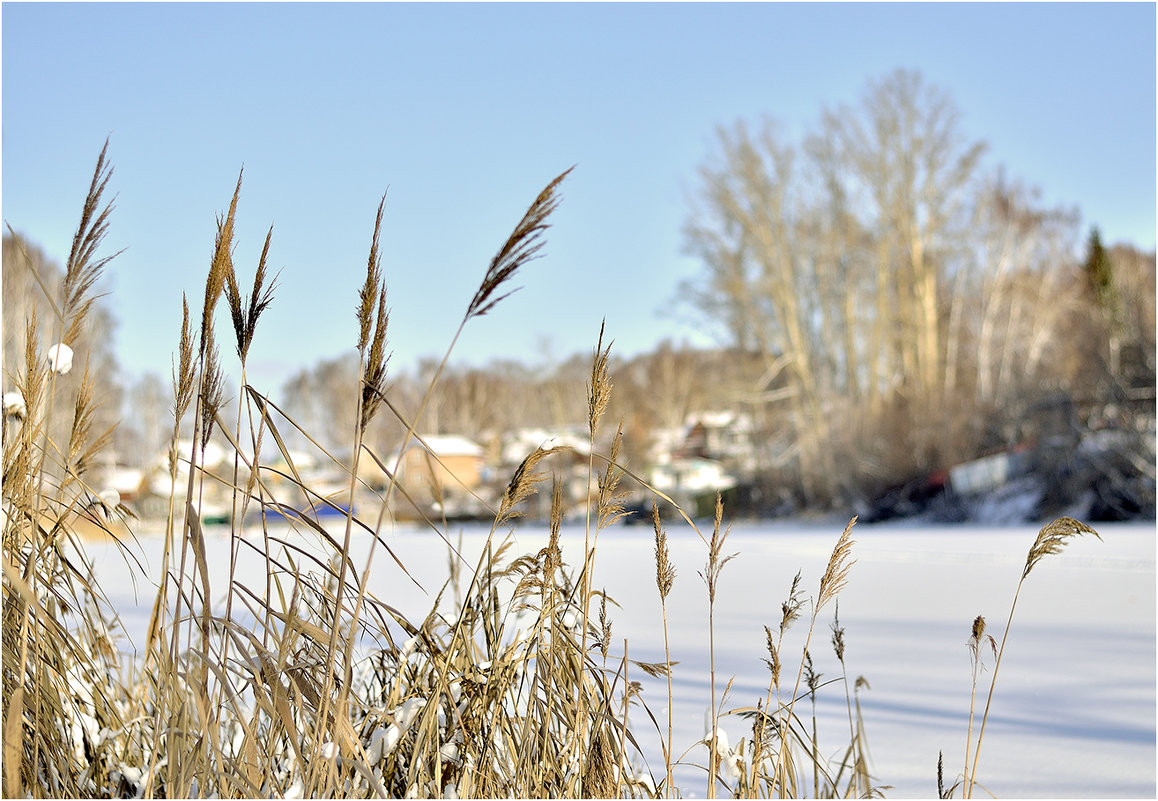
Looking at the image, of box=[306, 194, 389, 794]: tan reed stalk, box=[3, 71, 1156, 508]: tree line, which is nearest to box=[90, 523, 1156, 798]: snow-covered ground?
box=[306, 194, 389, 794]: tan reed stalk

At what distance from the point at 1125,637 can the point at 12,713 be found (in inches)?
201

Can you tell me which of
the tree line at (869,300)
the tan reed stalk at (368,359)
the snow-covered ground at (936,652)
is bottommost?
the snow-covered ground at (936,652)

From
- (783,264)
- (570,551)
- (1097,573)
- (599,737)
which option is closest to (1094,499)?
(1097,573)

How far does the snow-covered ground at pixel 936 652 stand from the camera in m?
2.69

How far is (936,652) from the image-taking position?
179 inches

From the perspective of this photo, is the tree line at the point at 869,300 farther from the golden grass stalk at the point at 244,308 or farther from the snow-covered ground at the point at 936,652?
the golden grass stalk at the point at 244,308

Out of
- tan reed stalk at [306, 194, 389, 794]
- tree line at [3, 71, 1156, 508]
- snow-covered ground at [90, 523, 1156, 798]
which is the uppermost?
tree line at [3, 71, 1156, 508]

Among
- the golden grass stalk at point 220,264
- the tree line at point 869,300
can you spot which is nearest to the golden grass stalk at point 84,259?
the golden grass stalk at point 220,264

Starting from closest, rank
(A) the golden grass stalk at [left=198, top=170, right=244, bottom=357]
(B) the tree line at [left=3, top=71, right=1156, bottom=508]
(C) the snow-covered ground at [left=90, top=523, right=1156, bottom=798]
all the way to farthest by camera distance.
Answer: (A) the golden grass stalk at [left=198, top=170, right=244, bottom=357] → (C) the snow-covered ground at [left=90, top=523, right=1156, bottom=798] → (B) the tree line at [left=3, top=71, right=1156, bottom=508]

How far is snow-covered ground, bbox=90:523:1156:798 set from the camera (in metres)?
2.69

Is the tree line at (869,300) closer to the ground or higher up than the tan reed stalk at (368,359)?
higher up

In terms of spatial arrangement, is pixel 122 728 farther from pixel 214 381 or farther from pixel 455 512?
pixel 455 512

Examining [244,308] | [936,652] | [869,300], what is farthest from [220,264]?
[869,300]

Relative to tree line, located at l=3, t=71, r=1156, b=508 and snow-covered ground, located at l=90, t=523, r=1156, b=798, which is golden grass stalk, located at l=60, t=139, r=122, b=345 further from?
tree line, located at l=3, t=71, r=1156, b=508
